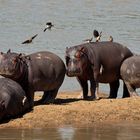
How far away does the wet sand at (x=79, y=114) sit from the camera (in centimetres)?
1115

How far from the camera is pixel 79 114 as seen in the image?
11625 millimetres

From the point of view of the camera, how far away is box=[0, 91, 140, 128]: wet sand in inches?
439

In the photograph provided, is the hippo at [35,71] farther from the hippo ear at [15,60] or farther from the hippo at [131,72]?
the hippo at [131,72]

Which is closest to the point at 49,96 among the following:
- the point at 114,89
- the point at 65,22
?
the point at 114,89

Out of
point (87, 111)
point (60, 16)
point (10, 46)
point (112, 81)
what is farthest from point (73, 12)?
point (87, 111)

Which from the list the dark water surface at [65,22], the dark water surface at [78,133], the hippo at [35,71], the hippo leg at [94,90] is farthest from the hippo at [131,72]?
the dark water surface at [78,133]

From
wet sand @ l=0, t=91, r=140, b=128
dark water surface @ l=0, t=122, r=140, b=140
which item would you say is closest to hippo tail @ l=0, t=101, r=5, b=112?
wet sand @ l=0, t=91, r=140, b=128

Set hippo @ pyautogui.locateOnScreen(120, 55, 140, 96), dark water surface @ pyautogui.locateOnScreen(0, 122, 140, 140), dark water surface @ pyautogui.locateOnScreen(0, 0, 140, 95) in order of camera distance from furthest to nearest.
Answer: dark water surface @ pyautogui.locateOnScreen(0, 0, 140, 95)
hippo @ pyautogui.locateOnScreen(120, 55, 140, 96)
dark water surface @ pyautogui.locateOnScreen(0, 122, 140, 140)

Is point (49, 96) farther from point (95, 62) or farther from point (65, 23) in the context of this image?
point (65, 23)

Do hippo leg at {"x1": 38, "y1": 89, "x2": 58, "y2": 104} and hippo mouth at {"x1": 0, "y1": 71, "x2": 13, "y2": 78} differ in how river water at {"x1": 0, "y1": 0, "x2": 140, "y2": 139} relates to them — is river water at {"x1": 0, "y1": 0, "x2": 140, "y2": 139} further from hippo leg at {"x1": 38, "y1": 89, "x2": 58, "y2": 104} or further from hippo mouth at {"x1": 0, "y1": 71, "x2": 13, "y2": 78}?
hippo mouth at {"x1": 0, "y1": 71, "x2": 13, "y2": 78}

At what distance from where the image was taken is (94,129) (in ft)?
35.4

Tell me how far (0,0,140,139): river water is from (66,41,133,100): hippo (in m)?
1.35

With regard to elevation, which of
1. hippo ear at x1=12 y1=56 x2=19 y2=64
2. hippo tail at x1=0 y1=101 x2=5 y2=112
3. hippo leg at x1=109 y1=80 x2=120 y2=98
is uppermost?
hippo ear at x1=12 y1=56 x2=19 y2=64

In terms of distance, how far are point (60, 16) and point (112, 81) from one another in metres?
14.9
